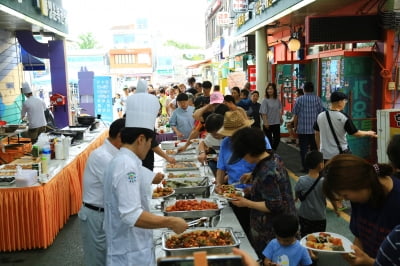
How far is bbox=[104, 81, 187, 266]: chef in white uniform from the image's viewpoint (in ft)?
7.31

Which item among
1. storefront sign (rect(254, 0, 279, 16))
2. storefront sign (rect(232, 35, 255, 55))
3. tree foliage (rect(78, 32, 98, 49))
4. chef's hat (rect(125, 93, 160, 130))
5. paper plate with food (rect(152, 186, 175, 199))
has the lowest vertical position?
paper plate with food (rect(152, 186, 175, 199))

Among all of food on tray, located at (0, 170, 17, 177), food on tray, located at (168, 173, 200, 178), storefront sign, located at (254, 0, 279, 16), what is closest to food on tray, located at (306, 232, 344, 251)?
food on tray, located at (168, 173, 200, 178)

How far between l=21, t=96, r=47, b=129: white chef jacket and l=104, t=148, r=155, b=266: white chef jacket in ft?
26.0

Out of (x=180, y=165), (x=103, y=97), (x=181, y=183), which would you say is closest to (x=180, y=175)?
(x=181, y=183)

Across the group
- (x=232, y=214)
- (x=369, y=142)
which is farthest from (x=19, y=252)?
(x=369, y=142)

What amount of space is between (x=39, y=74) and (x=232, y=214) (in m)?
19.0

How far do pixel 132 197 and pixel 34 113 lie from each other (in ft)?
27.1

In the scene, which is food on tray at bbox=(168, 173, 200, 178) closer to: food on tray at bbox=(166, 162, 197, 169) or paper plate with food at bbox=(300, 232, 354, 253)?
food on tray at bbox=(166, 162, 197, 169)

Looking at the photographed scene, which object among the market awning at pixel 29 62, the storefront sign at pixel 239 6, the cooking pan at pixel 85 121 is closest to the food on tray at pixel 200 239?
the cooking pan at pixel 85 121

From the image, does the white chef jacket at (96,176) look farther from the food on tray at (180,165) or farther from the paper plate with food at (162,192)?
the food on tray at (180,165)

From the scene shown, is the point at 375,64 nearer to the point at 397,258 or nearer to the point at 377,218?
the point at 377,218

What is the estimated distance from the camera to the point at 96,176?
3352 millimetres

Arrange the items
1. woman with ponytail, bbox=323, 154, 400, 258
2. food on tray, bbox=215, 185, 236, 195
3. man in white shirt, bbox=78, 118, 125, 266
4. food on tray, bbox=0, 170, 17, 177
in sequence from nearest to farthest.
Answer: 1. woman with ponytail, bbox=323, 154, 400, 258
2. man in white shirt, bbox=78, 118, 125, 266
3. food on tray, bbox=215, 185, 236, 195
4. food on tray, bbox=0, 170, 17, 177

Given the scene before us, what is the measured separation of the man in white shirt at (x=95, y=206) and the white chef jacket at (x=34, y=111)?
6861mm
